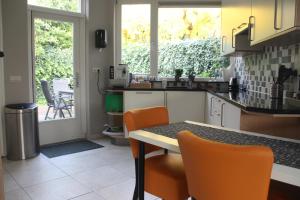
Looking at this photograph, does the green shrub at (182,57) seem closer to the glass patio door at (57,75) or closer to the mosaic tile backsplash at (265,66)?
the mosaic tile backsplash at (265,66)

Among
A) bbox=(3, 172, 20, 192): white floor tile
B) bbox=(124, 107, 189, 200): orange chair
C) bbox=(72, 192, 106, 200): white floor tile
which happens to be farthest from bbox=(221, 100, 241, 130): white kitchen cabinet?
bbox=(3, 172, 20, 192): white floor tile

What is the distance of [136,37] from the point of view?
439 cm

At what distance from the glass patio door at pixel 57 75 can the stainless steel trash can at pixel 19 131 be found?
1.79ft

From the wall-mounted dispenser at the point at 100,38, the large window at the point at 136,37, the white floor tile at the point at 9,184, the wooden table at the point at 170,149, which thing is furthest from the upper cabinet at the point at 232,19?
the white floor tile at the point at 9,184

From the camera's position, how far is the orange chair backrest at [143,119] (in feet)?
5.25

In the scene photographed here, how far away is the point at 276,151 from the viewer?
3.59 feet

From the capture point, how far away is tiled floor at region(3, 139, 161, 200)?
7.82ft

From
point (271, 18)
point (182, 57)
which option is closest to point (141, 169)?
point (271, 18)

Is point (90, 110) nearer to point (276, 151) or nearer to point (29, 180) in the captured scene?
point (29, 180)

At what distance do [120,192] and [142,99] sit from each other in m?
1.66

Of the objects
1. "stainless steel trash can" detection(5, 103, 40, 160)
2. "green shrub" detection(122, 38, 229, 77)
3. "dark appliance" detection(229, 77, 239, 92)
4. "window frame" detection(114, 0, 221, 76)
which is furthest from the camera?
"green shrub" detection(122, 38, 229, 77)

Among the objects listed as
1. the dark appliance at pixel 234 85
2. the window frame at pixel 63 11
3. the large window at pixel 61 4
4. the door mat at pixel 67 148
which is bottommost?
the door mat at pixel 67 148

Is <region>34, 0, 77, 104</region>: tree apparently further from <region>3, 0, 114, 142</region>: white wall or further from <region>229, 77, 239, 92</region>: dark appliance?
<region>229, 77, 239, 92</region>: dark appliance

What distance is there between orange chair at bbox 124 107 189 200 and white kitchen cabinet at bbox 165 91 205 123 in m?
1.98
